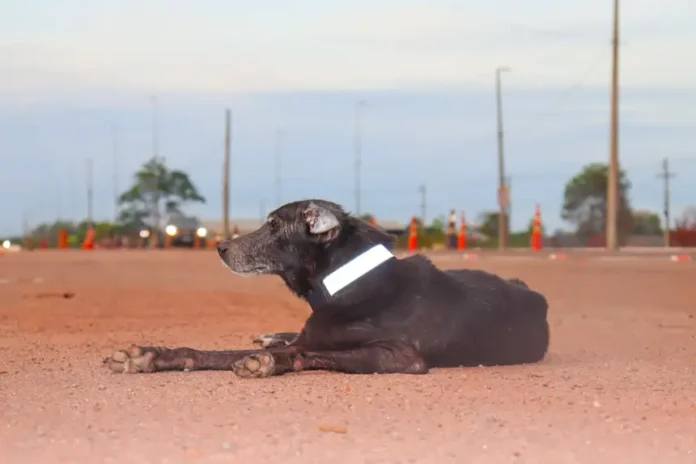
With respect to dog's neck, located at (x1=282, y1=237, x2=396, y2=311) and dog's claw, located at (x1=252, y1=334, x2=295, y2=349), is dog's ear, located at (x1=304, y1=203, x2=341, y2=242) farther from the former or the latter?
dog's claw, located at (x1=252, y1=334, x2=295, y2=349)

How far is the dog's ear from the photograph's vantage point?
6.82 m

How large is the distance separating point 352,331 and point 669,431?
2328mm

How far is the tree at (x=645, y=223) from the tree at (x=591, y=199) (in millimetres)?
1774

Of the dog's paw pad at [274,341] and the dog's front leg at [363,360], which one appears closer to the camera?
the dog's front leg at [363,360]

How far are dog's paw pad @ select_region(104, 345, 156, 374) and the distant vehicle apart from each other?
4732cm

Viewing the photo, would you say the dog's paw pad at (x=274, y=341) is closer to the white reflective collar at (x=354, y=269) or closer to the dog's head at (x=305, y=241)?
the dog's head at (x=305, y=241)

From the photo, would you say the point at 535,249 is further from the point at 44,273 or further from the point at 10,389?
the point at 10,389

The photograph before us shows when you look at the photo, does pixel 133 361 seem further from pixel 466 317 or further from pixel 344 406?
pixel 466 317

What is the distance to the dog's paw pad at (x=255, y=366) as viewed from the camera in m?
6.20

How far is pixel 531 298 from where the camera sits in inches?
296

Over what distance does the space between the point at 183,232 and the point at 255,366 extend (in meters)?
53.7

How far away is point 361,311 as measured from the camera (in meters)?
6.70

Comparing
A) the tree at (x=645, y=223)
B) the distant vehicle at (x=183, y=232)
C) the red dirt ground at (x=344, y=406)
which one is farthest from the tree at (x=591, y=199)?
the red dirt ground at (x=344, y=406)

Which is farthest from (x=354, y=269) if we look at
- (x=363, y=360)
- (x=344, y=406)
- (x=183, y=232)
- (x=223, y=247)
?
(x=183, y=232)
